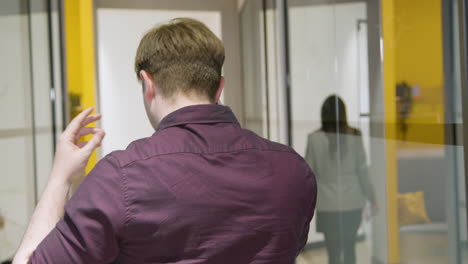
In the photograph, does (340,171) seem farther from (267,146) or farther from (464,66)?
(267,146)

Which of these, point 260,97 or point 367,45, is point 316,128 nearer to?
point 367,45

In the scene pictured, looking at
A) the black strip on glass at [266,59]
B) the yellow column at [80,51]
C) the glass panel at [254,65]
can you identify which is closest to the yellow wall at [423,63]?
the black strip on glass at [266,59]

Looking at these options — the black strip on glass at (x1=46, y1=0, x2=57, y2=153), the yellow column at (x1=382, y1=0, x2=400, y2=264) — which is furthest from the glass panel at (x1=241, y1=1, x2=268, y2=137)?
the yellow column at (x1=382, y1=0, x2=400, y2=264)

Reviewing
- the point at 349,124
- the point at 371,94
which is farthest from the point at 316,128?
the point at 371,94

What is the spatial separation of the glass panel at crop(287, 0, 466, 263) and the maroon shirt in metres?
0.70

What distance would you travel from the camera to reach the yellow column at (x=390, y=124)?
5.51 ft

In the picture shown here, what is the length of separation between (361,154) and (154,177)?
1576 millimetres

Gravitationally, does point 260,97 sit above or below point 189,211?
above

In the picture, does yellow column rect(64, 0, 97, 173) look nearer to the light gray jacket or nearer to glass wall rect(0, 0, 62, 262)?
glass wall rect(0, 0, 62, 262)

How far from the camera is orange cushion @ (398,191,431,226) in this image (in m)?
Result: 1.55

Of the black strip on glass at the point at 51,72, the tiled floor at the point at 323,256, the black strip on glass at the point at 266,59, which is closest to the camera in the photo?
the tiled floor at the point at 323,256

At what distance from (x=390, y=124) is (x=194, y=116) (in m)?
1.11

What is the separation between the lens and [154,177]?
0.79 metres

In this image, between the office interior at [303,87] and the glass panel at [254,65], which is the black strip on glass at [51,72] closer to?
the office interior at [303,87]
